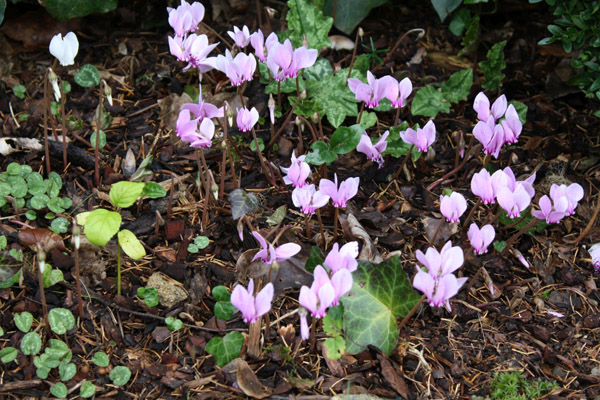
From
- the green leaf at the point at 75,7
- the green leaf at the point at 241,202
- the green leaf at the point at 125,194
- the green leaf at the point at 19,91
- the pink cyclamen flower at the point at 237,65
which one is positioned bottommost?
the green leaf at the point at 241,202

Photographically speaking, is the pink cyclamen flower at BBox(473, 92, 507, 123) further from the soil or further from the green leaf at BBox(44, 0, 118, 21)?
the green leaf at BBox(44, 0, 118, 21)

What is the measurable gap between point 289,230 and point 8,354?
1.13 m

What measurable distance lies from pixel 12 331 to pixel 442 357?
1.53 metres

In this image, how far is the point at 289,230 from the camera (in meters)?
2.76

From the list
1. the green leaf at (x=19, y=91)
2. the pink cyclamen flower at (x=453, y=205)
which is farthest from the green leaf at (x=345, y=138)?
the green leaf at (x=19, y=91)

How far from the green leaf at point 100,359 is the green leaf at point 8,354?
0.26 m

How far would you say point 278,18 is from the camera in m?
3.86

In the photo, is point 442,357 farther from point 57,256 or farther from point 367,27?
point 367,27

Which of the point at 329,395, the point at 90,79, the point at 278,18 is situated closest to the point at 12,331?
the point at 329,395

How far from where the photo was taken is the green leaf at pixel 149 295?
2502 millimetres

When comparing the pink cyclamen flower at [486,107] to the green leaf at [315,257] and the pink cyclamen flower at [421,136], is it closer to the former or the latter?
the pink cyclamen flower at [421,136]

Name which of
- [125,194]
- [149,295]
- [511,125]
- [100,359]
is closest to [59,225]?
[125,194]

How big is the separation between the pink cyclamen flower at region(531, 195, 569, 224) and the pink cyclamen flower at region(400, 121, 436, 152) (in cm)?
53

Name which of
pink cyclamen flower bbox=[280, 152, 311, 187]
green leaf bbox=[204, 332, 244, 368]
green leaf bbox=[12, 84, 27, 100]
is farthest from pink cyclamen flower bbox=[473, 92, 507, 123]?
green leaf bbox=[12, 84, 27, 100]
